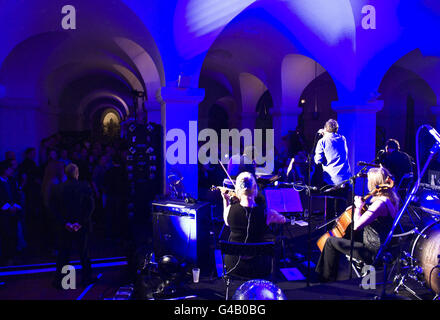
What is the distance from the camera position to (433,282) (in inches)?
136

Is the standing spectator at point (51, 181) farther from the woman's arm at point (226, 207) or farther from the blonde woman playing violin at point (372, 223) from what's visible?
the blonde woman playing violin at point (372, 223)

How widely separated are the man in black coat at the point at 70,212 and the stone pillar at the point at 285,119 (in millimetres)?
7946

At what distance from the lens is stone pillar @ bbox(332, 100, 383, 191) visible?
812 centimetres

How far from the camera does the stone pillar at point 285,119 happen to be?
436 inches

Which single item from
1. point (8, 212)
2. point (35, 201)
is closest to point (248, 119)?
point (35, 201)

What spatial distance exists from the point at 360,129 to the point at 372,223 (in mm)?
4877

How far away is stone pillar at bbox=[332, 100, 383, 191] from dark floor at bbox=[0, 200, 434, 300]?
351 centimetres

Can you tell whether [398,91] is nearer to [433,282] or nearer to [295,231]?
[295,231]

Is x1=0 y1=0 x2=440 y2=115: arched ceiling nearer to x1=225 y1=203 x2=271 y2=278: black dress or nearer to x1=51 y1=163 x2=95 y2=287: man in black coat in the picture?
x1=51 y1=163 x2=95 y2=287: man in black coat

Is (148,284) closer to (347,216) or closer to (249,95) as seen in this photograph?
(347,216)

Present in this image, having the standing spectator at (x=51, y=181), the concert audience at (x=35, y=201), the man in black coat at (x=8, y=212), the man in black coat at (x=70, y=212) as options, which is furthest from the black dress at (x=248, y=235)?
the man in black coat at (x=8, y=212)

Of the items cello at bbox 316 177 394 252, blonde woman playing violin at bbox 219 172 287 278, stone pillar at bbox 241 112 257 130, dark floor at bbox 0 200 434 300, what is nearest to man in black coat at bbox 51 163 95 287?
dark floor at bbox 0 200 434 300

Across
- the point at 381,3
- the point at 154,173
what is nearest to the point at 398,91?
the point at 381,3

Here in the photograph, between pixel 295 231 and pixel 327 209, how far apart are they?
4.02 feet
